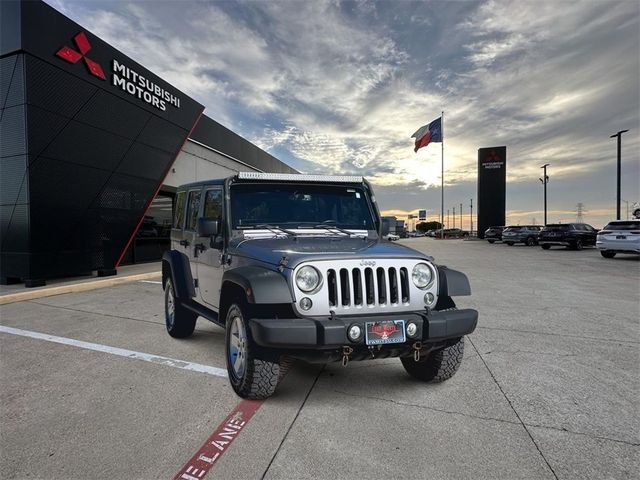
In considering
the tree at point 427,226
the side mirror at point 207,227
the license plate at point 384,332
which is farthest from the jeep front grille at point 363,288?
the tree at point 427,226


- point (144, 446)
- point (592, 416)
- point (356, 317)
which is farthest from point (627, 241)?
point (144, 446)

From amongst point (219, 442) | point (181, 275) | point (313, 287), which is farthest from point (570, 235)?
point (219, 442)

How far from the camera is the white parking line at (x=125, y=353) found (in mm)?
4027

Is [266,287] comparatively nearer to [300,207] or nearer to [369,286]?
[369,286]

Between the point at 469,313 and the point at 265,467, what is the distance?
1.89 m

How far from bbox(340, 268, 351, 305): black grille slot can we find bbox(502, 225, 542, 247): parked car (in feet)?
94.4

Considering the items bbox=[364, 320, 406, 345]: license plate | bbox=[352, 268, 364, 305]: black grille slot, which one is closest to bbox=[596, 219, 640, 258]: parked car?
bbox=[364, 320, 406, 345]: license plate

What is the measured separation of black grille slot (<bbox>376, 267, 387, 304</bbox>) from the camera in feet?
10.0

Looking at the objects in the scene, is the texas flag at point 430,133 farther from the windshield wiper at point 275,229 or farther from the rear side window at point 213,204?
the windshield wiper at point 275,229

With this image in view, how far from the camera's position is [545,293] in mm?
8539

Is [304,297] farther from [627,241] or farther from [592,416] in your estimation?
[627,241]

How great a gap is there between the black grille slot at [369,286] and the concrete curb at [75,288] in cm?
779

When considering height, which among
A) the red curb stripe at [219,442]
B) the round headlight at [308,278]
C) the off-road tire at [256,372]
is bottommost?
the red curb stripe at [219,442]

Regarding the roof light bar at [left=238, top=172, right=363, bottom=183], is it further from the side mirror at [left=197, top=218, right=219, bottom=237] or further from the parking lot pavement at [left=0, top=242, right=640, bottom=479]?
the parking lot pavement at [left=0, top=242, right=640, bottom=479]
